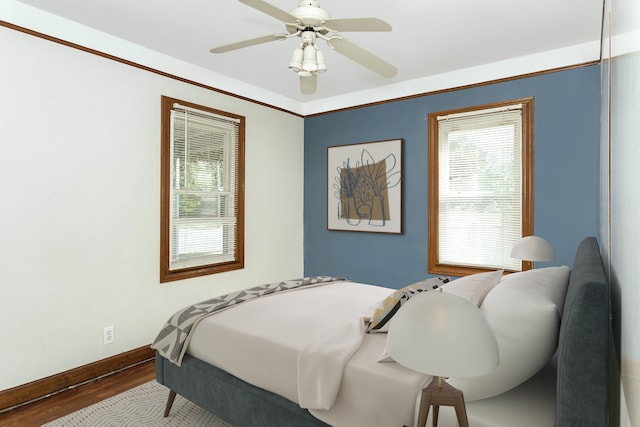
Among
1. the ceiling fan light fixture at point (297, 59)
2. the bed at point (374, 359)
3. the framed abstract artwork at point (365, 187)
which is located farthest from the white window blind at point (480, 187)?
the ceiling fan light fixture at point (297, 59)

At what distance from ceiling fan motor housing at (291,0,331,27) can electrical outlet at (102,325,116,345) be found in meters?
2.67

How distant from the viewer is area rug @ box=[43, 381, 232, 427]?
7.54 ft

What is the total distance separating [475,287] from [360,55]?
1.42m

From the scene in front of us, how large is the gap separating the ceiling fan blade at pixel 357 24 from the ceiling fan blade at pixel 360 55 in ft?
0.35

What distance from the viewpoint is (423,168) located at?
392 cm

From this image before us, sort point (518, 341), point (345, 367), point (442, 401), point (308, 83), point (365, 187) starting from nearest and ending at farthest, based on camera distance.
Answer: point (442, 401) → point (518, 341) → point (345, 367) → point (308, 83) → point (365, 187)

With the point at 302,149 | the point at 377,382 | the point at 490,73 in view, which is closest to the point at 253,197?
the point at 302,149

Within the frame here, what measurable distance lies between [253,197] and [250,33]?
5.76ft

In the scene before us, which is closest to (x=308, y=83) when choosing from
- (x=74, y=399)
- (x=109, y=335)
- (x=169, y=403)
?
(x=169, y=403)

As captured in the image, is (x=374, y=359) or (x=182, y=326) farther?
(x=182, y=326)

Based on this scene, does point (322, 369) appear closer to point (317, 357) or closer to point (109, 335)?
point (317, 357)

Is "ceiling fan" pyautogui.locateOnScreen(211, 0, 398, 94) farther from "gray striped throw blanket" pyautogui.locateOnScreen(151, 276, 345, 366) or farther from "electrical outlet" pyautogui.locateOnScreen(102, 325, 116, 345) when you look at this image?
"electrical outlet" pyautogui.locateOnScreen(102, 325, 116, 345)

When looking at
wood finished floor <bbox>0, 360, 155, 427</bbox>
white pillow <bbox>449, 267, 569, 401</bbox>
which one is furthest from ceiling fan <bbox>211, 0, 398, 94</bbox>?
wood finished floor <bbox>0, 360, 155, 427</bbox>

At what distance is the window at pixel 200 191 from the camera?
342cm
